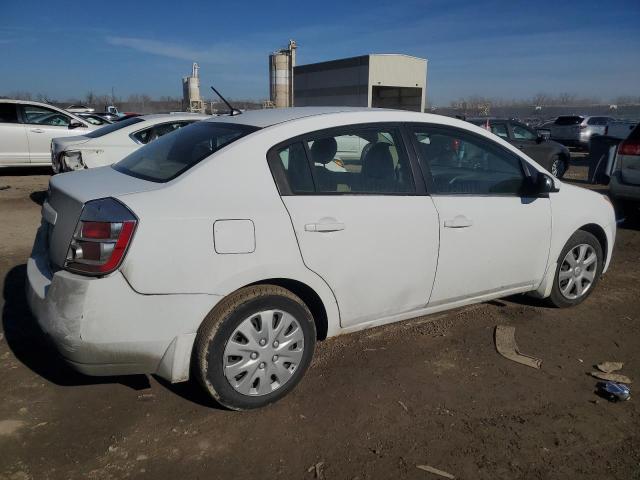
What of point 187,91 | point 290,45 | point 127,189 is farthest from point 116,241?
point 187,91

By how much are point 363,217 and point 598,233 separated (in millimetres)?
2605

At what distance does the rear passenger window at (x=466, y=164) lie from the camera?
135 inches

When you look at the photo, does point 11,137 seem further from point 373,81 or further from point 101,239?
point 373,81

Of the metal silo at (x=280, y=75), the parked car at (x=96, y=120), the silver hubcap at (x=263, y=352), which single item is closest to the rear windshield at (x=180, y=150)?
the silver hubcap at (x=263, y=352)

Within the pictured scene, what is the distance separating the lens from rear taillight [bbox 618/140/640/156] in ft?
23.7

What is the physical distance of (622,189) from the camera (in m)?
7.46

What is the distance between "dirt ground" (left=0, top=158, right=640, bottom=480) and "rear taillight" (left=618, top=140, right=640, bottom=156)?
4.26 meters

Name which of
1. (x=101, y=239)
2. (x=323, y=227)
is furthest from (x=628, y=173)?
(x=101, y=239)

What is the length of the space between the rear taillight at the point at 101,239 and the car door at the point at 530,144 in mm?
13171

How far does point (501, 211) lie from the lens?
3.61 metres

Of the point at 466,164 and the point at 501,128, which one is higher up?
the point at 501,128

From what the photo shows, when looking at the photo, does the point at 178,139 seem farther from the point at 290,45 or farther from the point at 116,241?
the point at 290,45

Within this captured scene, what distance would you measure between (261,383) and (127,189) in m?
1.27

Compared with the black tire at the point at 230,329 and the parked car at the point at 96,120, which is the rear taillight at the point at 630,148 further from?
the parked car at the point at 96,120
